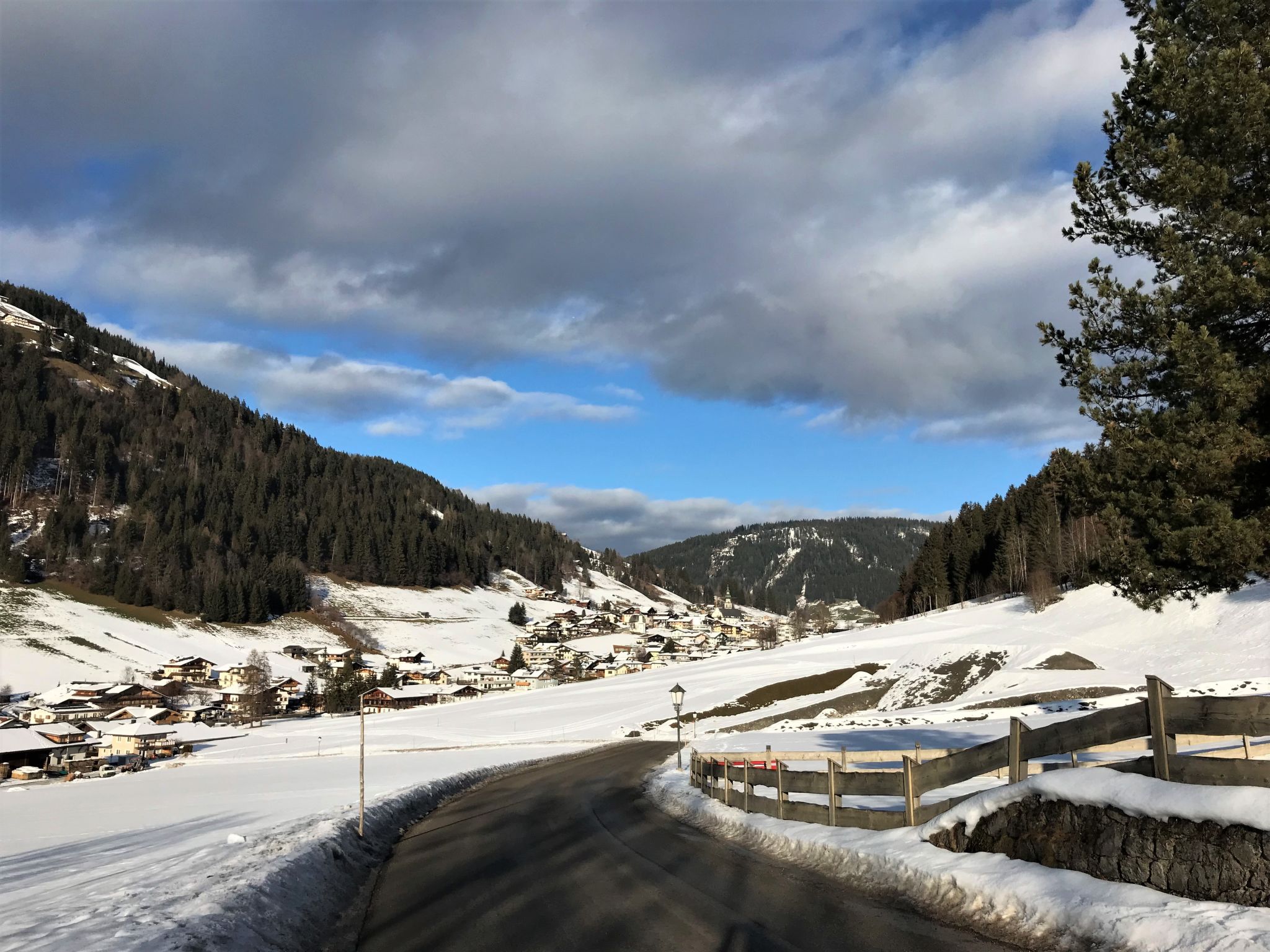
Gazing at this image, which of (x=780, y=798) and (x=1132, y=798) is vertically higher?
(x=1132, y=798)

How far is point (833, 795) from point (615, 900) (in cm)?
422

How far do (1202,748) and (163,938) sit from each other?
1992 cm

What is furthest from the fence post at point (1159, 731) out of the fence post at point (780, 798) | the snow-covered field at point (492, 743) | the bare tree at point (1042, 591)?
the bare tree at point (1042, 591)

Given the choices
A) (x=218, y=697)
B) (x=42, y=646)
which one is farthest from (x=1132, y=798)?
(x=42, y=646)

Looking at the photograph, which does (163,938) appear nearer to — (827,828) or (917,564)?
(827,828)

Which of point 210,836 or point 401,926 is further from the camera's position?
point 210,836

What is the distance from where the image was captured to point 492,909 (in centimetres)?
908

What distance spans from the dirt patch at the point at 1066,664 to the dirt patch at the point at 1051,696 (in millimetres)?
7025

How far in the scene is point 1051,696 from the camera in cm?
4728

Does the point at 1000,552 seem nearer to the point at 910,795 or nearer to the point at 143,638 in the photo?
the point at 910,795

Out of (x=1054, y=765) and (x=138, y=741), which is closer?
(x=1054, y=765)

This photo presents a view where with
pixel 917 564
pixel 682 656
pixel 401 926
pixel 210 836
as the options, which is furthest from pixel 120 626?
pixel 401 926

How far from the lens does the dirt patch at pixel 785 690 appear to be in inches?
2694

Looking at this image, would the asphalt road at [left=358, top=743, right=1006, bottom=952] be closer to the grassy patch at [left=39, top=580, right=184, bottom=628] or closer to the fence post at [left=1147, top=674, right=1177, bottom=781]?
the fence post at [left=1147, top=674, right=1177, bottom=781]
